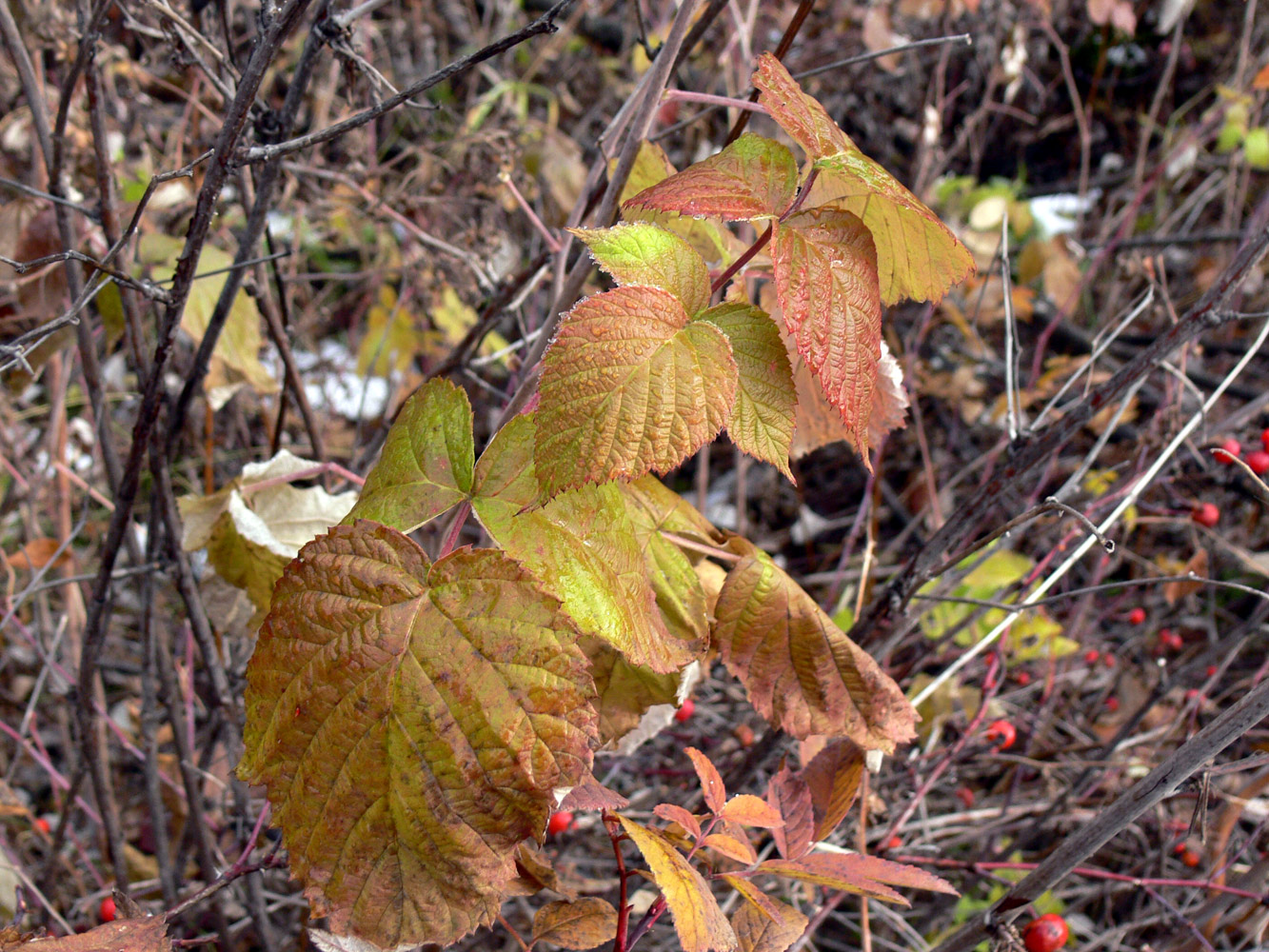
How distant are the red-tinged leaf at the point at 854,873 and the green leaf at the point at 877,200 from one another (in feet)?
1.50

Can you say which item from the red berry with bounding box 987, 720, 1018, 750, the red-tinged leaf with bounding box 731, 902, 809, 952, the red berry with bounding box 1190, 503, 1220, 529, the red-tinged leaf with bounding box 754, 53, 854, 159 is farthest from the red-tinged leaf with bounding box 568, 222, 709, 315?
the red berry with bounding box 1190, 503, 1220, 529

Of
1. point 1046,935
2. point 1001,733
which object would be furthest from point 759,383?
point 1001,733

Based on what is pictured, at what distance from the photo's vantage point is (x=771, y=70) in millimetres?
636

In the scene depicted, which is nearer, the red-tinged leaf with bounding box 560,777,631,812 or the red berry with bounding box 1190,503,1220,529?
the red-tinged leaf with bounding box 560,777,631,812

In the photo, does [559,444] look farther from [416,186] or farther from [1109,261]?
[1109,261]

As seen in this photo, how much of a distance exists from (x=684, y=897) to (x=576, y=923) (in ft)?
0.58

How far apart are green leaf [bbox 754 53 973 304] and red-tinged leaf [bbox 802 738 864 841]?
1.49 ft

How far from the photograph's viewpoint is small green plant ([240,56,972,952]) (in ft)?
1.87

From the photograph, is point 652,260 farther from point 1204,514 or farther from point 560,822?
point 1204,514

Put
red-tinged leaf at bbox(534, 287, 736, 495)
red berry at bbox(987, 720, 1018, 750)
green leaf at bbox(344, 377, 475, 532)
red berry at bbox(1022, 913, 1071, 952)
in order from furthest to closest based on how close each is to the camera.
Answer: red berry at bbox(987, 720, 1018, 750)
red berry at bbox(1022, 913, 1071, 952)
green leaf at bbox(344, 377, 475, 532)
red-tinged leaf at bbox(534, 287, 736, 495)

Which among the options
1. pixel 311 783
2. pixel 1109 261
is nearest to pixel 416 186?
pixel 311 783

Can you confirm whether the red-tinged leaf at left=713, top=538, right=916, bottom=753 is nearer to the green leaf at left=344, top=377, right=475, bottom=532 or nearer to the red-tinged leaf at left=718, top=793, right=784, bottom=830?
the red-tinged leaf at left=718, top=793, right=784, bottom=830

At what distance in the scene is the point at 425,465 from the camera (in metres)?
0.68

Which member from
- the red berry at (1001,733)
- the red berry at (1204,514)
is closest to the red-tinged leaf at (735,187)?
the red berry at (1001,733)
